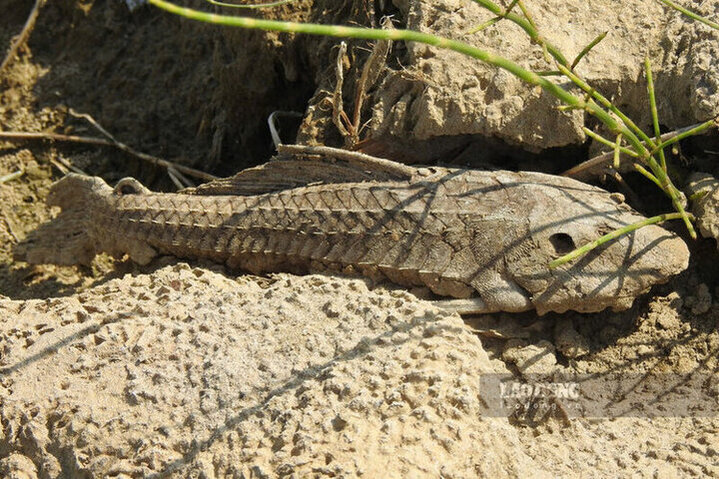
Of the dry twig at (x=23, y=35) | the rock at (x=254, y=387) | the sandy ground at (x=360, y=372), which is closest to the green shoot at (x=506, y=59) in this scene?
the sandy ground at (x=360, y=372)

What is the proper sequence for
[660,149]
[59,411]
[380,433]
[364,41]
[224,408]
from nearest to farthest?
[380,433] < [224,408] < [59,411] < [660,149] < [364,41]

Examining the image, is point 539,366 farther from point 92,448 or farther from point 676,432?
point 92,448

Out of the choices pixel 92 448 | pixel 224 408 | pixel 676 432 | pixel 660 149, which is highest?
pixel 660 149

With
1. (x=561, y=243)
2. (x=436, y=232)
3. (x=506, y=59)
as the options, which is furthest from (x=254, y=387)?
(x=506, y=59)

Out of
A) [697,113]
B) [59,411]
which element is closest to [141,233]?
[59,411]

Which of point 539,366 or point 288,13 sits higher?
point 288,13

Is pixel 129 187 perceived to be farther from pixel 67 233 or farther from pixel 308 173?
pixel 308 173

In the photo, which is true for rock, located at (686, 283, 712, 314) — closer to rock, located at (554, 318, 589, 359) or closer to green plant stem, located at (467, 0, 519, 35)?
rock, located at (554, 318, 589, 359)

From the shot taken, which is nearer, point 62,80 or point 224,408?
point 224,408
